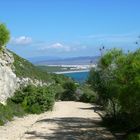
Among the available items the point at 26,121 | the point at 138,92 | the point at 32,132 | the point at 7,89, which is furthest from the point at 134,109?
the point at 7,89

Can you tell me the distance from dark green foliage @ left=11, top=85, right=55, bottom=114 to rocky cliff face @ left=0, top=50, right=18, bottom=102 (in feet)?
2.16

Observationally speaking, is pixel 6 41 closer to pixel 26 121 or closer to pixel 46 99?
pixel 46 99

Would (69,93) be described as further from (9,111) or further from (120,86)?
(120,86)

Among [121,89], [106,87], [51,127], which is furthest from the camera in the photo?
[106,87]

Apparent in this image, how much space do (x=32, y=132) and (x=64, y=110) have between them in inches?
509

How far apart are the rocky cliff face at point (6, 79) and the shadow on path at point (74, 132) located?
17.4 feet

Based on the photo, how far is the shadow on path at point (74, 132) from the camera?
2178cm

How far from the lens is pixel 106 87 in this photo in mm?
28031

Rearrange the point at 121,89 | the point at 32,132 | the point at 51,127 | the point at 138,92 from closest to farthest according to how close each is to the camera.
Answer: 1. the point at 138,92
2. the point at 121,89
3. the point at 32,132
4. the point at 51,127

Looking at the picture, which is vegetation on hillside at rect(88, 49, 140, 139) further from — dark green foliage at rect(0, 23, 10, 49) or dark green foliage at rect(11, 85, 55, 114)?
dark green foliage at rect(0, 23, 10, 49)

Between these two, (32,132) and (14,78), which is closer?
(32,132)

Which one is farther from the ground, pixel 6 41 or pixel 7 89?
pixel 6 41

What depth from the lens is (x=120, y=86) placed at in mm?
21234

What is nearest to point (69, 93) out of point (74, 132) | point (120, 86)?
point (74, 132)
